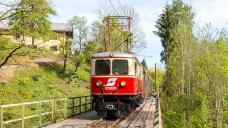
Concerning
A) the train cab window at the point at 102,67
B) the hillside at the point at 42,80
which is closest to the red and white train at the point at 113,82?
the train cab window at the point at 102,67

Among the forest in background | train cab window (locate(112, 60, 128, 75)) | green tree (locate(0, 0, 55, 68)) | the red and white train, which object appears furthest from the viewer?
the forest in background

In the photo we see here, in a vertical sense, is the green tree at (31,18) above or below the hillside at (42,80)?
above

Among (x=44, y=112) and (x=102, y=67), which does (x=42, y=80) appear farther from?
(x=44, y=112)

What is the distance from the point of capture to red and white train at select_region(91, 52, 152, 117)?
20.6 m

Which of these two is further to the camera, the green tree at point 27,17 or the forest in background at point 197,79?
the forest in background at point 197,79

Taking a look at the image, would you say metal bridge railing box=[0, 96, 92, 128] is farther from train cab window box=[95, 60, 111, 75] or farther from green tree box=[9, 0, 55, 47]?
green tree box=[9, 0, 55, 47]

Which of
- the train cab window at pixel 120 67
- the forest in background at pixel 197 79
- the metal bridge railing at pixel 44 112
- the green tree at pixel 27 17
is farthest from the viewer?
the forest in background at pixel 197 79

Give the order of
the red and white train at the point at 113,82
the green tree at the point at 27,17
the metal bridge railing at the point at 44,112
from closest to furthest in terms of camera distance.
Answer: the metal bridge railing at the point at 44,112 → the red and white train at the point at 113,82 → the green tree at the point at 27,17

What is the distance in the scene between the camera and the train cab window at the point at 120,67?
20.9 m

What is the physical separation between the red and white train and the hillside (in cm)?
1011

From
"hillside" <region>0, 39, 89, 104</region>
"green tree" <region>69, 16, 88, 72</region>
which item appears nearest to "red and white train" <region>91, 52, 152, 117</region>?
"hillside" <region>0, 39, 89, 104</region>

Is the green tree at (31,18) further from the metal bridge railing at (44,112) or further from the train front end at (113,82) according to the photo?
the metal bridge railing at (44,112)

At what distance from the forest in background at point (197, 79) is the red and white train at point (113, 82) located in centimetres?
1208

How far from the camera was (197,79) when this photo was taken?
40.9 metres
